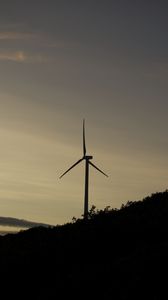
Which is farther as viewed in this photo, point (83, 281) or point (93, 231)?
point (93, 231)

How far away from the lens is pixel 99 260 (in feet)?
145

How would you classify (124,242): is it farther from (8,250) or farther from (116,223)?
(8,250)

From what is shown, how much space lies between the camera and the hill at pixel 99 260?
34125 mm

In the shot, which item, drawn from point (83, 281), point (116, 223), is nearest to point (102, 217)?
point (116, 223)

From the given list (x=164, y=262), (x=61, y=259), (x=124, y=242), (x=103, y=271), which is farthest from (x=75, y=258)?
(x=164, y=262)

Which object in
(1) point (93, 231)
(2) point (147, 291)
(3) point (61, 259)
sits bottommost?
(2) point (147, 291)

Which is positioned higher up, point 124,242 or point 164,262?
point 124,242

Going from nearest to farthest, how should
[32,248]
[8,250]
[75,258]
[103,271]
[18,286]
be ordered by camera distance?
[103,271] → [18,286] → [75,258] → [32,248] → [8,250]

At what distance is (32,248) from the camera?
54.4 meters

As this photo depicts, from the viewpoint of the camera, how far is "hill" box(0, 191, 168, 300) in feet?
112

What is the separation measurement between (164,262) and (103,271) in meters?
4.77

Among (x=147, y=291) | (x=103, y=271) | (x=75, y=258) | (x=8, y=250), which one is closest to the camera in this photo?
(x=147, y=291)

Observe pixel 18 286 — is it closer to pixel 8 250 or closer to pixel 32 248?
pixel 32 248

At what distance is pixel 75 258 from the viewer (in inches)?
1812
